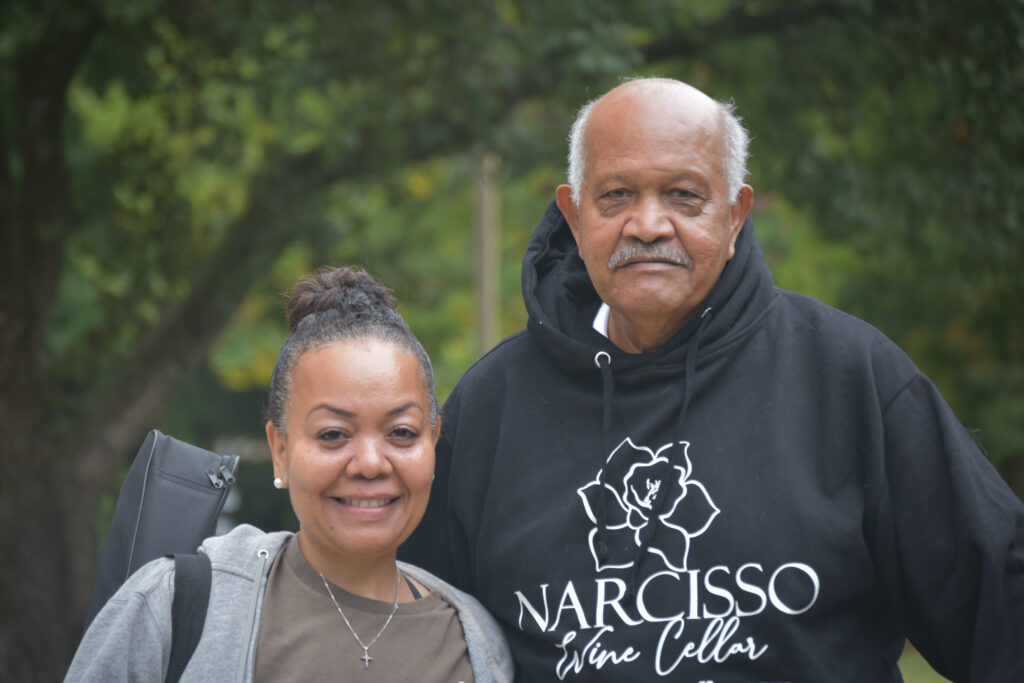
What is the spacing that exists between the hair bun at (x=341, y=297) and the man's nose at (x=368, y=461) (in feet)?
0.98

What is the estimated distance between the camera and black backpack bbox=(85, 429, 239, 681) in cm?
271

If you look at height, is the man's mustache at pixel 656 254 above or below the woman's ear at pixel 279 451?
above

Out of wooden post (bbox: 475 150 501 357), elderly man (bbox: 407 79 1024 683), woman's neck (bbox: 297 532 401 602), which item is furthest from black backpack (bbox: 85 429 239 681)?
wooden post (bbox: 475 150 501 357)

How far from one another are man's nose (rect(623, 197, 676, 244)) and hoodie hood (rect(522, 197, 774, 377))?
8.1 inches

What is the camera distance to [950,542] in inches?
99.6

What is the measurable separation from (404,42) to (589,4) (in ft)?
5.01

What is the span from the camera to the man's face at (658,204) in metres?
2.73

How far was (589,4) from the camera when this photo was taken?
6.99 m

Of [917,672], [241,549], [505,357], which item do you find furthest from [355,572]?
[917,672]

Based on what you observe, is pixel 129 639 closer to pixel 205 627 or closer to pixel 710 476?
pixel 205 627

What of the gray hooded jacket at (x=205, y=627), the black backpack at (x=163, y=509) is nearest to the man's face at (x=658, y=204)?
the gray hooded jacket at (x=205, y=627)

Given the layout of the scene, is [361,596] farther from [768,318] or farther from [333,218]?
[333,218]

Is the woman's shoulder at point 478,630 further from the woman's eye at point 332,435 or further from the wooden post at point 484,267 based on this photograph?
the wooden post at point 484,267

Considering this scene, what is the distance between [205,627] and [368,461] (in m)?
0.47
